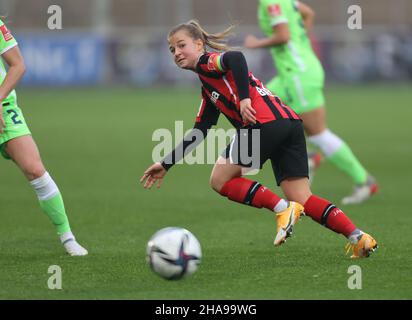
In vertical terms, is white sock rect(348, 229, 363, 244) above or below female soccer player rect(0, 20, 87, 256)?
below

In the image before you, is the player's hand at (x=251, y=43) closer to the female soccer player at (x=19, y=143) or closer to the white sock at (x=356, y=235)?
the female soccer player at (x=19, y=143)

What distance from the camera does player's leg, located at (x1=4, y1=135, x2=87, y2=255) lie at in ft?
21.8

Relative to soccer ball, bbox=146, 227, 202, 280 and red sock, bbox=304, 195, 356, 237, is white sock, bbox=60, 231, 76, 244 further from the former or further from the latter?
red sock, bbox=304, 195, 356, 237

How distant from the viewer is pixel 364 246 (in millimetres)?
6379

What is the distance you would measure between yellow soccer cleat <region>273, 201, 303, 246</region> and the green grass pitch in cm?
27

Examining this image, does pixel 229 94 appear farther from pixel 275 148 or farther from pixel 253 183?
pixel 253 183

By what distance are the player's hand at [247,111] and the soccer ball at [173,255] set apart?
939 millimetres

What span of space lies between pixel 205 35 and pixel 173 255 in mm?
1793

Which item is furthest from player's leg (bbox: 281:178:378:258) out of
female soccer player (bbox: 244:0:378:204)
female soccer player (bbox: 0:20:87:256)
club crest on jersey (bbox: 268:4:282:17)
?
club crest on jersey (bbox: 268:4:282:17)

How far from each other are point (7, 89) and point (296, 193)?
2277mm

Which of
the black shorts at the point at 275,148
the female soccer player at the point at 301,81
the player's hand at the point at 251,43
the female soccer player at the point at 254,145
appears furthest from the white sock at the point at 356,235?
the player's hand at the point at 251,43

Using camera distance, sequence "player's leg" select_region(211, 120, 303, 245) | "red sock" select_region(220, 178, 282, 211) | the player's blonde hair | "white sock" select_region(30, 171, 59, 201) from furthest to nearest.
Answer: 1. "white sock" select_region(30, 171, 59, 201)
2. the player's blonde hair
3. "red sock" select_region(220, 178, 282, 211)
4. "player's leg" select_region(211, 120, 303, 245)

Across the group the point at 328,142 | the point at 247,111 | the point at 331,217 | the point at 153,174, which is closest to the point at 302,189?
the point at 331,217
